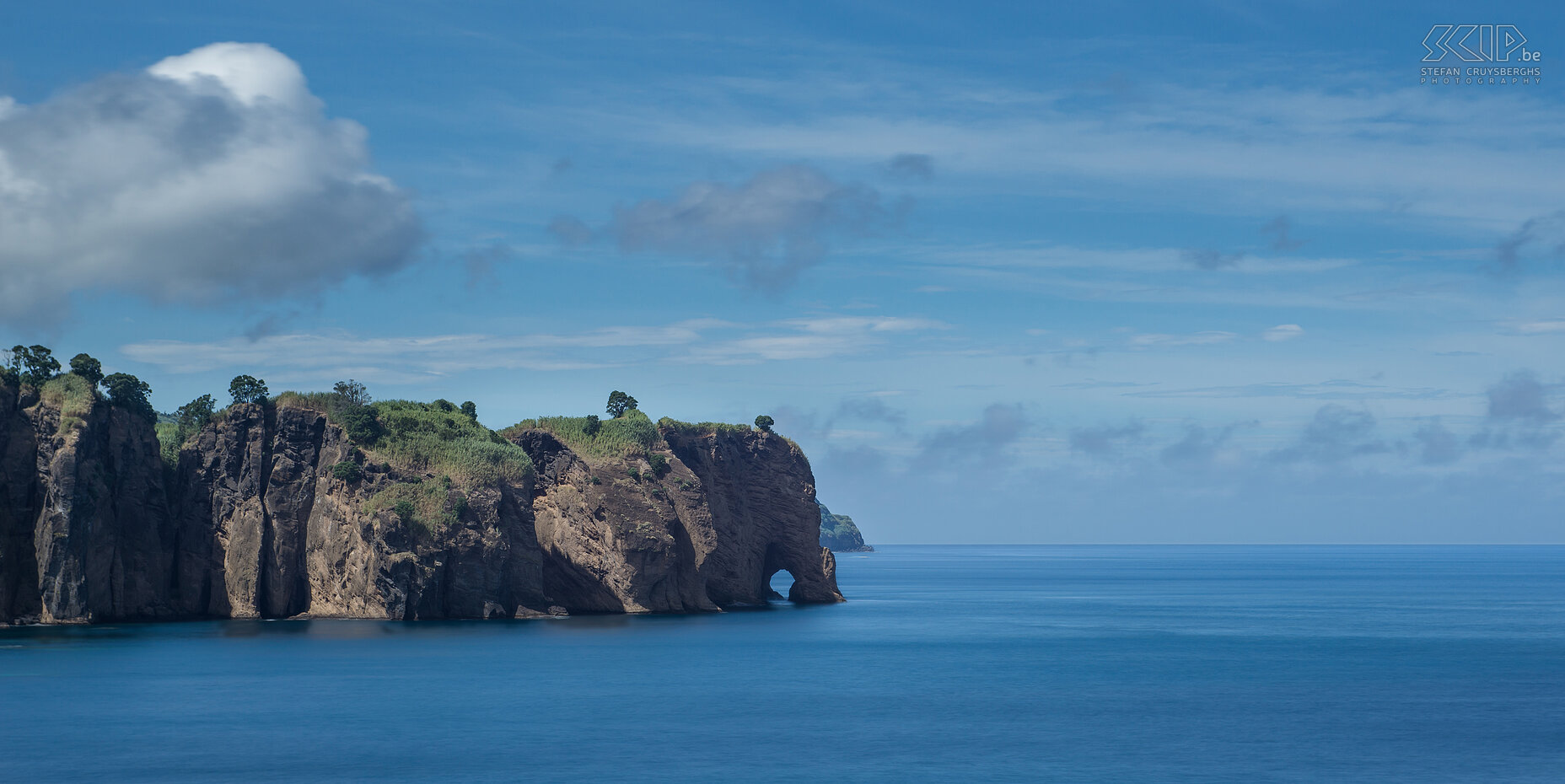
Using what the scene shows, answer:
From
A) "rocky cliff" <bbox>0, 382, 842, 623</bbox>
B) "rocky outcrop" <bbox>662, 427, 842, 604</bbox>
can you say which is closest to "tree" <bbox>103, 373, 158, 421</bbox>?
"rocky cliff" <bbox>0, 382, 842, 623</bbox>

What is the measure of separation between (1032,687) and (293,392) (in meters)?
75.8

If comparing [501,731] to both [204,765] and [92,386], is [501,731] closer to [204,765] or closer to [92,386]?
[204,765]

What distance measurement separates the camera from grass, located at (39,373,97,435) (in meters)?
107

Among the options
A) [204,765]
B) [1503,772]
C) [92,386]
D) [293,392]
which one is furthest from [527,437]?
[1503,772]

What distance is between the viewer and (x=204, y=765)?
55.1m

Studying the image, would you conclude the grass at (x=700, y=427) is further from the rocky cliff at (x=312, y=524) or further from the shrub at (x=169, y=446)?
the shrub at (x=169, y=446)

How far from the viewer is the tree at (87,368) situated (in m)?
110

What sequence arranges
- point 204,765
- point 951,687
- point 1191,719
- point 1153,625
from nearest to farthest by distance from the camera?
point 204,765
point 1191,719
point 951,687
point 1153,625

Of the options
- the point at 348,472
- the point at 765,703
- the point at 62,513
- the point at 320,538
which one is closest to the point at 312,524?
the point at 320,538

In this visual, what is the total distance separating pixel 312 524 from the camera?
382ft

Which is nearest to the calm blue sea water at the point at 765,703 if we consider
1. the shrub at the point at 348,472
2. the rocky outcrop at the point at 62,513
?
the rocky outcrop at the point at 62,513

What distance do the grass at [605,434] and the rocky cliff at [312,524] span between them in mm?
540

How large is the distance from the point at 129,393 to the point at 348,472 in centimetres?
2031

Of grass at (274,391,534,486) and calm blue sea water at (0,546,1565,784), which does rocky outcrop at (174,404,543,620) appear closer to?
grass at (274,391,534,486)
